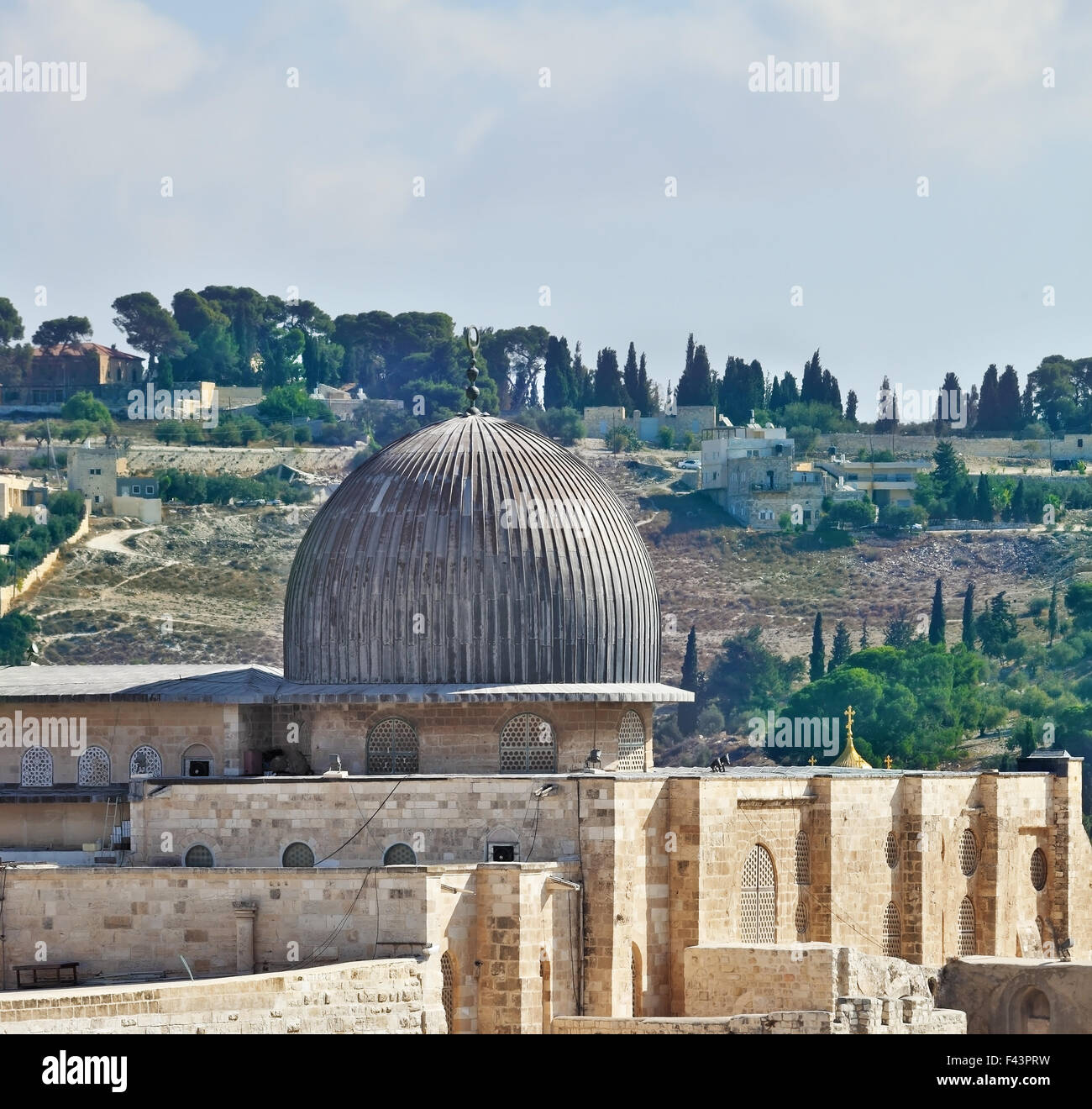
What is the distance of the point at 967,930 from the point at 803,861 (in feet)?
16.0

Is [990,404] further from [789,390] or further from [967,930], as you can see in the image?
[967,930]

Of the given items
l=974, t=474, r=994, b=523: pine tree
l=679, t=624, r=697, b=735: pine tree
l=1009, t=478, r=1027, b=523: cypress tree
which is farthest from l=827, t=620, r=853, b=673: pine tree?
l=1009, t=478, r=1027, b=523: cypress tree

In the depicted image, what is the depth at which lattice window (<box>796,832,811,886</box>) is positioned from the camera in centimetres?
4141

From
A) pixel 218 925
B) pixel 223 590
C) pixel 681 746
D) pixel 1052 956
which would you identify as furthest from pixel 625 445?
pixel 218 925

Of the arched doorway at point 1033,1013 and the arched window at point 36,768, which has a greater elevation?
the arched window at point 36,768

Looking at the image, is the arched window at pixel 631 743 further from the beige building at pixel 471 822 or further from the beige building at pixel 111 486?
the beige building at pixel 111 486

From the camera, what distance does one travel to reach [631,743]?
135ft

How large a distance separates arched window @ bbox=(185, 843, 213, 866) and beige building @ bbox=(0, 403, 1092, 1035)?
0.04 metres

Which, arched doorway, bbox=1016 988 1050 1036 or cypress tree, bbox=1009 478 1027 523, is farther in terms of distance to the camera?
cypress tree, bbox=1009 478 1027 523

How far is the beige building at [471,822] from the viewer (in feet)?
119

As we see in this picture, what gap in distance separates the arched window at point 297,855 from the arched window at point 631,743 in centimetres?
473

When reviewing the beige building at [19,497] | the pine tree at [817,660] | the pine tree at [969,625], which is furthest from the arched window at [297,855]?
the beige building at [19,497]

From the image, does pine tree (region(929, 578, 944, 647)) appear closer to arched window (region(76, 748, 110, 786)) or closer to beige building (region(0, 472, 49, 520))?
beige building (region(0, 472, 49, 520))
